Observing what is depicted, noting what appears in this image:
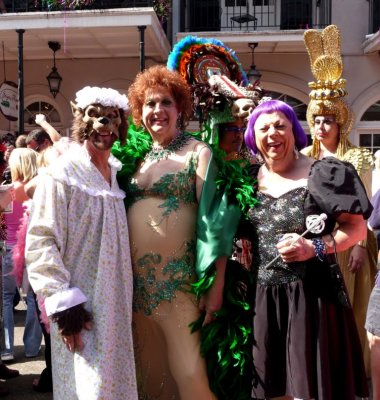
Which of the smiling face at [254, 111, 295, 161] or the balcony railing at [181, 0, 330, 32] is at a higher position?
the balcony railing at [181, 0, 330, 32]

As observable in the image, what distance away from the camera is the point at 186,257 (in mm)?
2465

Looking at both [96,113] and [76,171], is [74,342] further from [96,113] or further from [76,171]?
[96,113]

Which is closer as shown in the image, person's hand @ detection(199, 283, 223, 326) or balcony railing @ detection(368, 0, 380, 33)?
person's hand @ detection(199, 283, 223, 326)

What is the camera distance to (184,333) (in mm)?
2461

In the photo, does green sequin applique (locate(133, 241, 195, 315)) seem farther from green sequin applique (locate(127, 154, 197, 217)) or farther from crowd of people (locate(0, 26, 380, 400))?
green sequin applique (locate(127, 154, 197, 217))

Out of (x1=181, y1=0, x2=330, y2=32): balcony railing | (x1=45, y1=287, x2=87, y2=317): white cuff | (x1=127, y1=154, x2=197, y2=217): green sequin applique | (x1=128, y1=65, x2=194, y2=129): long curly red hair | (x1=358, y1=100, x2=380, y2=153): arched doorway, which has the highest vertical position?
(x1=181, y1=0, x2=330, y2=32): balcony railing

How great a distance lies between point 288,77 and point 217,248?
912 centimetres

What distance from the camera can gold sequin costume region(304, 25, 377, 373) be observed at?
137 inches

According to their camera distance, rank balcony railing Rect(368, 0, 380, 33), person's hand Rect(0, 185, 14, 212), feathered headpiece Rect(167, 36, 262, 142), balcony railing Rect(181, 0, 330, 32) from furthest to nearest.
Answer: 1. balcony railing Rect(181, 0, 330, 32)
2. balcony railing Rect(368, 0, 380, 33)
3. person's hand Rect(0, 185, 14, 212)
4. feathered headpiece Rect(167, 36, 262, 142)

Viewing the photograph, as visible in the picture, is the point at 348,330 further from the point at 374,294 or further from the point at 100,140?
the point at 100,140

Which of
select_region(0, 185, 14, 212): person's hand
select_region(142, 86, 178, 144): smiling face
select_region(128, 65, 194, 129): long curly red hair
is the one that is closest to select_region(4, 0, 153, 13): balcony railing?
select_region(0, 185, 14, 212): person's hand

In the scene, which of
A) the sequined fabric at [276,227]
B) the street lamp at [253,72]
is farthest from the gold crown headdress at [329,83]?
the street lamp at [253,72]

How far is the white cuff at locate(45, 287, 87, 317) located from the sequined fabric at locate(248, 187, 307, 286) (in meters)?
0.80

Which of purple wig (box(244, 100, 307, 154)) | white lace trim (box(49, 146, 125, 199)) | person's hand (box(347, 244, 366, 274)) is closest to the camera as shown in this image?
white lace trim (box(49, 146, 125, 199))
